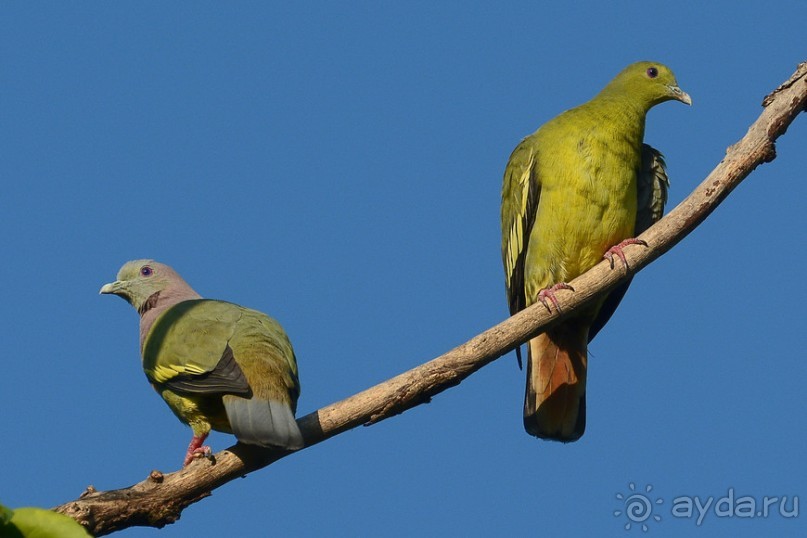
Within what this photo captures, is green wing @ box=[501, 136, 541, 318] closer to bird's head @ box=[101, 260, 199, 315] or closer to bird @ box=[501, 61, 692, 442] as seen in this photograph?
bird @ box=[501, 61, 692, 442]

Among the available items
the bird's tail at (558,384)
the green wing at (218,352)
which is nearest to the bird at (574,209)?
the bird's tail at (558,384)

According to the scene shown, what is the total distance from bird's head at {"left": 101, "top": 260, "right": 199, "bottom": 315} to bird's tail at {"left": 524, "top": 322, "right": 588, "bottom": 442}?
2.29 metres

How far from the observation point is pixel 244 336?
19.2ft

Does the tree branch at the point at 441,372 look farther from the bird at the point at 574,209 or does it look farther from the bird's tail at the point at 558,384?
the bird's tail at the point at 558,384

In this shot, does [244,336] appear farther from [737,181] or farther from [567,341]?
[737,181]

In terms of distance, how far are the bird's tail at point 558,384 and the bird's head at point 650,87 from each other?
5.02 ft

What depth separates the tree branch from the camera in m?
4.88

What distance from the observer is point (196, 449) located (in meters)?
5.84

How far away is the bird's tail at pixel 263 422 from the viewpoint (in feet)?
16.8

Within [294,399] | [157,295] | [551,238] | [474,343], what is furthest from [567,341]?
[157,295]

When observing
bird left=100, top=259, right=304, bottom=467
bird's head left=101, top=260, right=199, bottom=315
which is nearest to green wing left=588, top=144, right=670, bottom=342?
bird left=100, top=259, right=304, bottom=467

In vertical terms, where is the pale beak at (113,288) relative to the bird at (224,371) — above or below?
above

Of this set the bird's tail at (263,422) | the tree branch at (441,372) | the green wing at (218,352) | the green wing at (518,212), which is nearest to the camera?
the tree branch at (441,372)

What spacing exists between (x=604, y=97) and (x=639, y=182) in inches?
24.8
